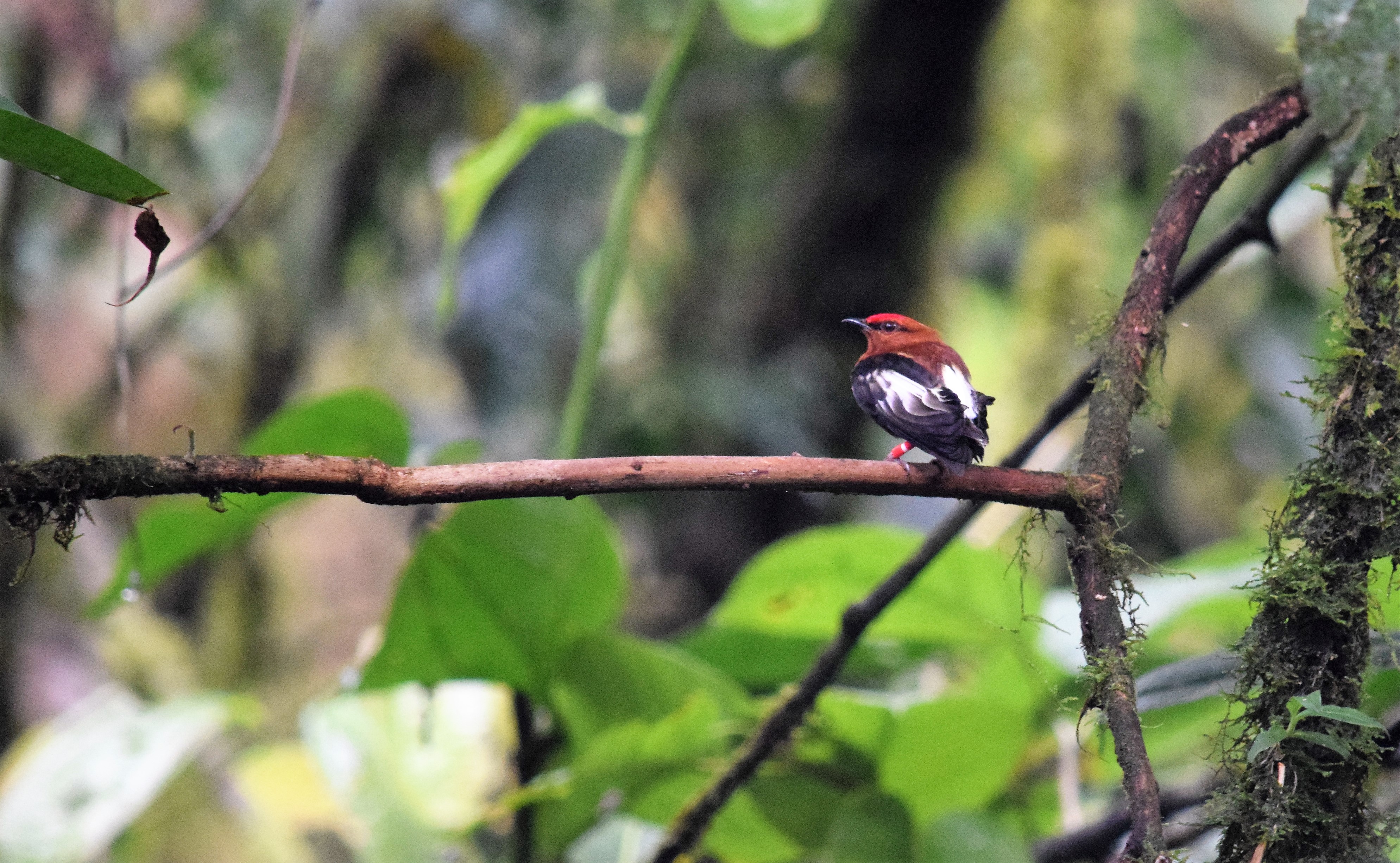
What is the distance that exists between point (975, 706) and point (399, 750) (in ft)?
2.70

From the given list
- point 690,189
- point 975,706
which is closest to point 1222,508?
point 690,189

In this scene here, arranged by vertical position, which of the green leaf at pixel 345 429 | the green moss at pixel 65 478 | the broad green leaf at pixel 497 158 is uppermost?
the broad green leaf at pixel 497 158

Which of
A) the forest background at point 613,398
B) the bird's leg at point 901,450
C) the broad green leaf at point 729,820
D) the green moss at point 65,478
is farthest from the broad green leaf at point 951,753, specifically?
the green moss at point 65,478

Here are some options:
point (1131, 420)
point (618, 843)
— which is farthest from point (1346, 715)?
point (618, 843)

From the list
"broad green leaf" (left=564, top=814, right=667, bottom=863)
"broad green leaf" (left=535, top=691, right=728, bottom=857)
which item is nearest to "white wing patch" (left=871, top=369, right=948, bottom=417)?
"broad green leaf" (left=535, top=691, right=728, bottom=857)

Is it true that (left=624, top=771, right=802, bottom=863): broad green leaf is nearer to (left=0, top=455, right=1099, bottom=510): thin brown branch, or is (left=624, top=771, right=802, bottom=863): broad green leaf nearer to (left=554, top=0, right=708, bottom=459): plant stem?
(left=554, top=0, right=708, bottom=459): plant stem

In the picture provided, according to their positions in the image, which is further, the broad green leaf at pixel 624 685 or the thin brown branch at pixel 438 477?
the broad green leaf at pixel 624 685

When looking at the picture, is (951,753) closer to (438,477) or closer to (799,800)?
(799,800)

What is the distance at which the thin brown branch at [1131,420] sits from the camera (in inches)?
17.4

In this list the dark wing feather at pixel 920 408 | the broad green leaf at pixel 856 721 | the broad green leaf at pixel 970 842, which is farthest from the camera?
the broad green leaf at pixel 856 721

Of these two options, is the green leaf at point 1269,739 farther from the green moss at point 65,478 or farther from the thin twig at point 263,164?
the thin twig at point 263,164

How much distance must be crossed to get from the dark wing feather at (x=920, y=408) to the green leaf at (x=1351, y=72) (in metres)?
0.20

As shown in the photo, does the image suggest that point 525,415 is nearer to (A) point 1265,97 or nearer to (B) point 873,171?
(B) point 873,171

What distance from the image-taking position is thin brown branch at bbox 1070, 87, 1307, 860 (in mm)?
443
